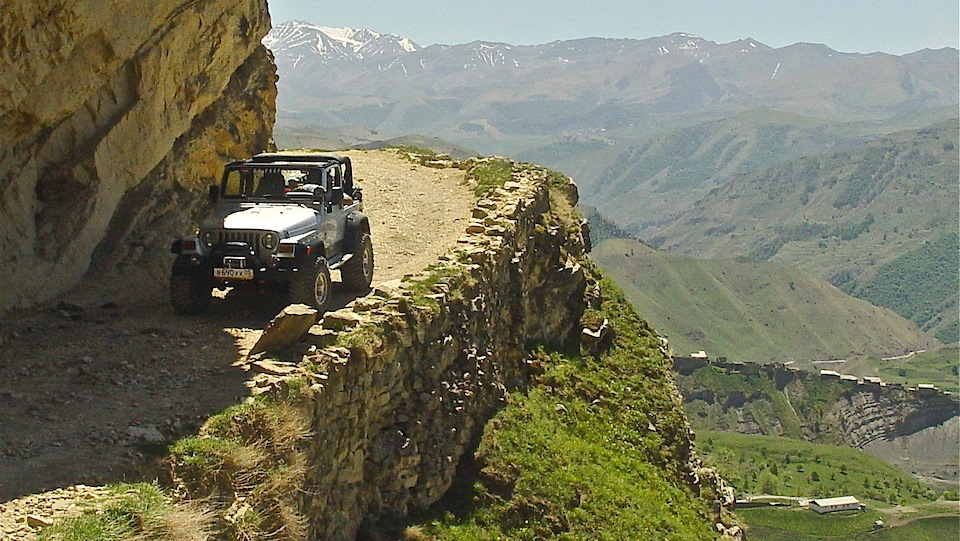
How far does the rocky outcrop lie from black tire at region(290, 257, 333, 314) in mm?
4171

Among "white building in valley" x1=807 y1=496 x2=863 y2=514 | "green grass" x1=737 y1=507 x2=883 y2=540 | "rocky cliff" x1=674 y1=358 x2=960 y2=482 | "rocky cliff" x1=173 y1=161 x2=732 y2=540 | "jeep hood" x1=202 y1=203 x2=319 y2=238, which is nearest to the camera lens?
"rocky cliff" x1=173 y1=161 x2=732 y2=540

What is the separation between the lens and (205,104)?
21.3m

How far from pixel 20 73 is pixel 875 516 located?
92692mm

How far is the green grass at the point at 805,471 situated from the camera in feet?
338

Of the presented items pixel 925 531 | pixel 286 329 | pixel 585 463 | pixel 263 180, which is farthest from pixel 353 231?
pixel 925 531

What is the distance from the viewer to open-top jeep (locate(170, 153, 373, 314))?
15031 millimetres

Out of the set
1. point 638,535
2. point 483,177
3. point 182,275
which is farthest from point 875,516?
point 182,275

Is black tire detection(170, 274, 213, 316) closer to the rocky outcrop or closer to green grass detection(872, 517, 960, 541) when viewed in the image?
the rocky outcrop

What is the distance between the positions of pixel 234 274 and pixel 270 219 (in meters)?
1.16

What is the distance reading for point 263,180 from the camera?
17.2 meters

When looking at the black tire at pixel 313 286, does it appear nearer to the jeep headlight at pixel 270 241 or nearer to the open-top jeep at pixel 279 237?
the open-top jeep at pixel 279 237

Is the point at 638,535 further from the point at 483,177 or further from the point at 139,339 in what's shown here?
the point at 483,177

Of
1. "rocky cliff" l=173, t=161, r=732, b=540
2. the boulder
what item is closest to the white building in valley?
"rocky cliff" l=173, t=161, r=732, b=540

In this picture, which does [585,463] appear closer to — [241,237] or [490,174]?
[241,237]
